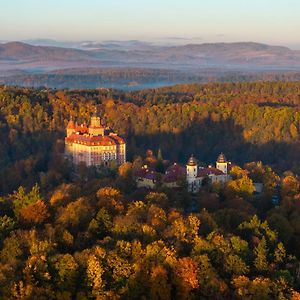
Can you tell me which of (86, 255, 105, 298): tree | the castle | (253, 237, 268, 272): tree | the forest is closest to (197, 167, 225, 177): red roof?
the forest

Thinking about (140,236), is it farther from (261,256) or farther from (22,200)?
(22,200)

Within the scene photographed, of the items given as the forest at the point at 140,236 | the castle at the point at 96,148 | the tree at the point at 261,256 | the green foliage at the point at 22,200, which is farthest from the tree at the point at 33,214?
the castle at the point at 96,148

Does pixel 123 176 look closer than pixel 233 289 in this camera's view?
No

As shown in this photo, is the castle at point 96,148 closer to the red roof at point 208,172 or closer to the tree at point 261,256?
the red roof at point 208,172

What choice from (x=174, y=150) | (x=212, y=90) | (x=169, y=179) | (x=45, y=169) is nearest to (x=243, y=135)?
(x=174, y=150)

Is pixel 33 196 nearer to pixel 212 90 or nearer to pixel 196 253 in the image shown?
pixel 196 253

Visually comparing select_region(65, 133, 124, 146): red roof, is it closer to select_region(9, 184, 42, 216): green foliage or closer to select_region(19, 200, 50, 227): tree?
select_region(9, 184, 42, 216): green foliage

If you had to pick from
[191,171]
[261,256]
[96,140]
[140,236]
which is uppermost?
[140,236]

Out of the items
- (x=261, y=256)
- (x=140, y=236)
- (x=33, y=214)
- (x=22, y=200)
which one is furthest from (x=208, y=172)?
(x=261, y=256)

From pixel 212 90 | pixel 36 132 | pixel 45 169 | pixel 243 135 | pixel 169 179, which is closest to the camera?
pixel 169 179
